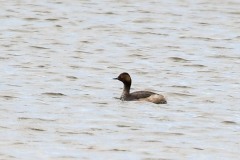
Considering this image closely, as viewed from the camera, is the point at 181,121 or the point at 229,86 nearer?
the point at 181,121

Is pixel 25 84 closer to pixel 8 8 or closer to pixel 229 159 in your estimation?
pixel 229 159

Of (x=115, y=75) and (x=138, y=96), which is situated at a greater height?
(x=138, y=96)

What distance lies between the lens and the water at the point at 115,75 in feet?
58.1

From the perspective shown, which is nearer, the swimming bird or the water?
the water

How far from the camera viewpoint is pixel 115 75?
25.4 meters

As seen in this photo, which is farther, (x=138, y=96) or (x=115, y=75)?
(x=115, y=75)

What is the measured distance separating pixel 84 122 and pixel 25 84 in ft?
13.7

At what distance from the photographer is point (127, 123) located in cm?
1950

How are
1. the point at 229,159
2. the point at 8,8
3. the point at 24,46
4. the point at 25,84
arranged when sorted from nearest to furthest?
1. the point at 229,159
2. the point at 25,84
3. the point at 24,46
4. the point at 8,8

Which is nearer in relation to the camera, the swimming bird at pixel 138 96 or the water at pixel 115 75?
the water at pixel 115 75

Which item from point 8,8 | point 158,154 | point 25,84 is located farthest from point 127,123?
point 8,8

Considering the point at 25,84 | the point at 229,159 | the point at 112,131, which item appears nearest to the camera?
the point at 229,159

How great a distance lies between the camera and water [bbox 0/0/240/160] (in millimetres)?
17719

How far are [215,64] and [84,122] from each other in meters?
8.61
